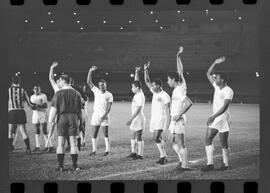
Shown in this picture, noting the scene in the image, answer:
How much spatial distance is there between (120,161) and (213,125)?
3.99 ft

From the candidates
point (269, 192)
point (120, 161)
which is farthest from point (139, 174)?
point (269, 192)

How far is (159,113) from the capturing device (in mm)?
6922

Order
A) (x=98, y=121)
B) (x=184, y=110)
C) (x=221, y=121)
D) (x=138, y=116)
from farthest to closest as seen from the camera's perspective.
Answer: (x=98, y=121) < (x=138, y=116) < (x=184, y=110) < (x=221, y=121)

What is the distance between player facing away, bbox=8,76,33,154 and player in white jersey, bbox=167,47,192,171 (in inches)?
71.6

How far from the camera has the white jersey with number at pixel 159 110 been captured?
6.87 m

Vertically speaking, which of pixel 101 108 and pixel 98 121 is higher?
pixel 101 108

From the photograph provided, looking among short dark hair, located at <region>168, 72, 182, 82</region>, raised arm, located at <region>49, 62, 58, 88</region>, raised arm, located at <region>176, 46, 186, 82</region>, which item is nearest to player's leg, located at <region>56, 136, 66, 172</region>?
raised arm, located at <region>49, 62, 58, 88</region>

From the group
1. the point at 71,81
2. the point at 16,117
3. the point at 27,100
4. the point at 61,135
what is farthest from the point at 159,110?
the point at 16,117

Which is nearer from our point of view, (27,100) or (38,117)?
(27,100)

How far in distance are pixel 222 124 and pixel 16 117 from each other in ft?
8.35

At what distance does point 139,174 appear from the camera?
6652 mm

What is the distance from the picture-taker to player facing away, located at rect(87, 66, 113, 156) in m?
7.11

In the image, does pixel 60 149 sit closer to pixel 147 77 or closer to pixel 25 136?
pixel 25 136

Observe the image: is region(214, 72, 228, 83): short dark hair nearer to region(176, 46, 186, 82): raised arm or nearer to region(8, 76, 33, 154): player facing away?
region(176, 46, 186, 82): raised arm
